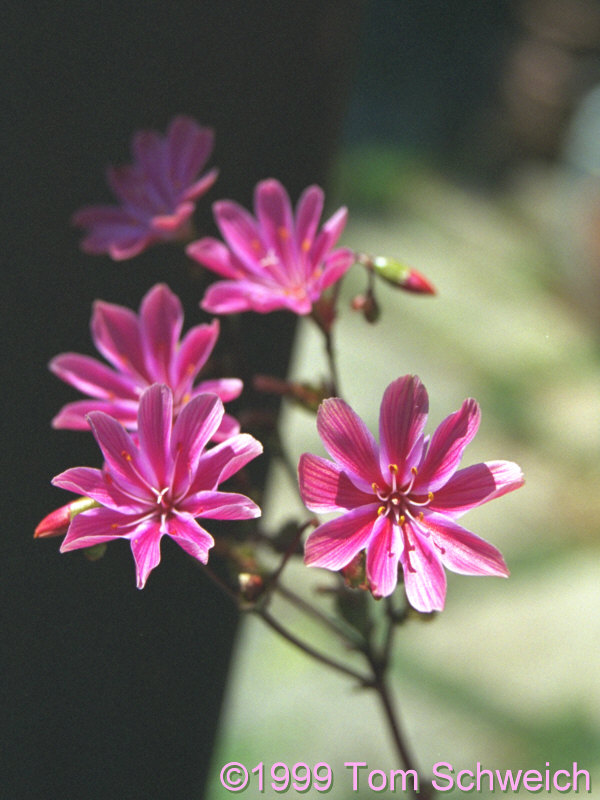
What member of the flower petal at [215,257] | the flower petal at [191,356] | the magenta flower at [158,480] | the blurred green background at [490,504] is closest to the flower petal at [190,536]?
the magenta flower at [158,480]

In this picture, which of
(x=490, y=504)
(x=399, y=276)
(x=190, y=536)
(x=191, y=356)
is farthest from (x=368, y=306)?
(x=490, y=504)

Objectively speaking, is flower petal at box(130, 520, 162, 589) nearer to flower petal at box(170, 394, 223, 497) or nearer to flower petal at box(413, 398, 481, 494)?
flower petal at box(170, 394, 223, 497)

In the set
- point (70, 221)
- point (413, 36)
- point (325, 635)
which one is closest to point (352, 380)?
point (325, 635)

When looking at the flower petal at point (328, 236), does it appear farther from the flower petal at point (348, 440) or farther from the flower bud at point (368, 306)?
the flower petal at point (348, 440)

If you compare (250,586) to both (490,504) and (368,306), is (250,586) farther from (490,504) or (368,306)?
(490,504)

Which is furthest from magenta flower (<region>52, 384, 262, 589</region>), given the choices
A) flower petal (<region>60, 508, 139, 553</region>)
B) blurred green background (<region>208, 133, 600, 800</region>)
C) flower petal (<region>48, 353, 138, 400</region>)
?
blurred green background (<region>208, 133, 600, 800</region>)

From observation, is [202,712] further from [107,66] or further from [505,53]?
[505,53]
